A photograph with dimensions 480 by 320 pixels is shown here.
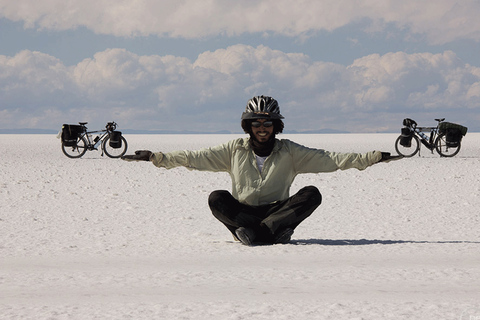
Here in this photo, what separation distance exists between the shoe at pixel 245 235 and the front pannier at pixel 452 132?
542 inches

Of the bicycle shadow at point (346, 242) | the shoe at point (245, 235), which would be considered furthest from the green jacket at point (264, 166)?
the bicycle shadow at point (346, 242)

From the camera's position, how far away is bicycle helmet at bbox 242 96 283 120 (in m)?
4.93

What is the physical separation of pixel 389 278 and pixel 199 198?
5.30 meters

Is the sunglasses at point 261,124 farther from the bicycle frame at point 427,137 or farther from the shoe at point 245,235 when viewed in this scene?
the bicycle frame at point 427,137

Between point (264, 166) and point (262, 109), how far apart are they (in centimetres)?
49

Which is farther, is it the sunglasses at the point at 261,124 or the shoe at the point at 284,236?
the shoe at the point at 284,236

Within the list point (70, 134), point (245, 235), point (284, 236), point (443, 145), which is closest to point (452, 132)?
point (443, 145)

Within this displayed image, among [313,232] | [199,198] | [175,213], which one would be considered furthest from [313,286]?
[199,198]

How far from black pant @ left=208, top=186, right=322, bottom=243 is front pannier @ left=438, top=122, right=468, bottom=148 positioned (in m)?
13.5

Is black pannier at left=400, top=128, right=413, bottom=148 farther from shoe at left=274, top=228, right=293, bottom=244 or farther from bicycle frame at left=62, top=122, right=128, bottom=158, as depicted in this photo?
shoe at left=274, top=228, right=293, bottom=244

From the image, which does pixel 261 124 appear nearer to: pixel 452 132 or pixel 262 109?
pixel 262 109

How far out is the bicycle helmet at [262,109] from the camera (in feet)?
16.2

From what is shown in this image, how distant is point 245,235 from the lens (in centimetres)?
505

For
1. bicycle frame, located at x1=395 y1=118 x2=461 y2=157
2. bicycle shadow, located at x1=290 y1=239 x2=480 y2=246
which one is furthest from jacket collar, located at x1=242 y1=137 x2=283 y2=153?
bicycle frame, located at x1=395 y1=118 x2=461 y2=157
